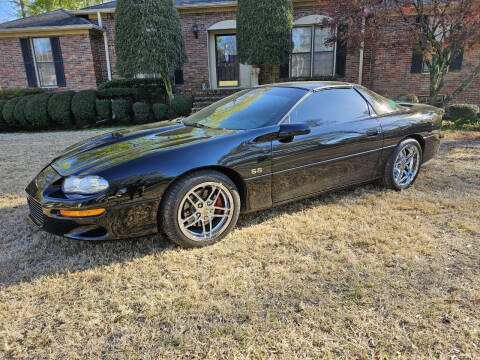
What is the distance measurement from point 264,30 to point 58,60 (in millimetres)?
8354

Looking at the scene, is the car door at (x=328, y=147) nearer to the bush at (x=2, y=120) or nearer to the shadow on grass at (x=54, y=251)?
the shadow on grass at (x=54, y=251)

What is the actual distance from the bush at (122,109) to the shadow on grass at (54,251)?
8.14 meters

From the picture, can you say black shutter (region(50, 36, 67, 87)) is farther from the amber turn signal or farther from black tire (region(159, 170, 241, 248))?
black tire (region(159, 170, 241, 248))

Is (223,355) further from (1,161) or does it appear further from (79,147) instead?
(1,161)

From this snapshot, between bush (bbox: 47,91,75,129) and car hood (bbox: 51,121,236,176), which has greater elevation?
car hood (bbox: 51,121,236,176)

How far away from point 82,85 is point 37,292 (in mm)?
12608

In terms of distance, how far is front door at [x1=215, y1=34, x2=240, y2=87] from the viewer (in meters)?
12.9

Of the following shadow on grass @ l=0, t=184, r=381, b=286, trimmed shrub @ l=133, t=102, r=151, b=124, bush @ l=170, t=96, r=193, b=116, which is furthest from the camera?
bush @ l=170, t=96, r=193, b=116

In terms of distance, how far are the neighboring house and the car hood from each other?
32.9ft

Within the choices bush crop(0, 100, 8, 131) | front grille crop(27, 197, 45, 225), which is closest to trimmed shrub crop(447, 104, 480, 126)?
front grille crop(27, 197, 45, 225)

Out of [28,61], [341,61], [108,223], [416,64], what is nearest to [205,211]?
[108,223]

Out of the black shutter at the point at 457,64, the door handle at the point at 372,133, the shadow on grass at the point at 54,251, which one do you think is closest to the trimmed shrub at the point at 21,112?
the shadow on grass at the point at 54,251

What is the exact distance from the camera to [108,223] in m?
2.45

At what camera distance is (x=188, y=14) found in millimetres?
12523
